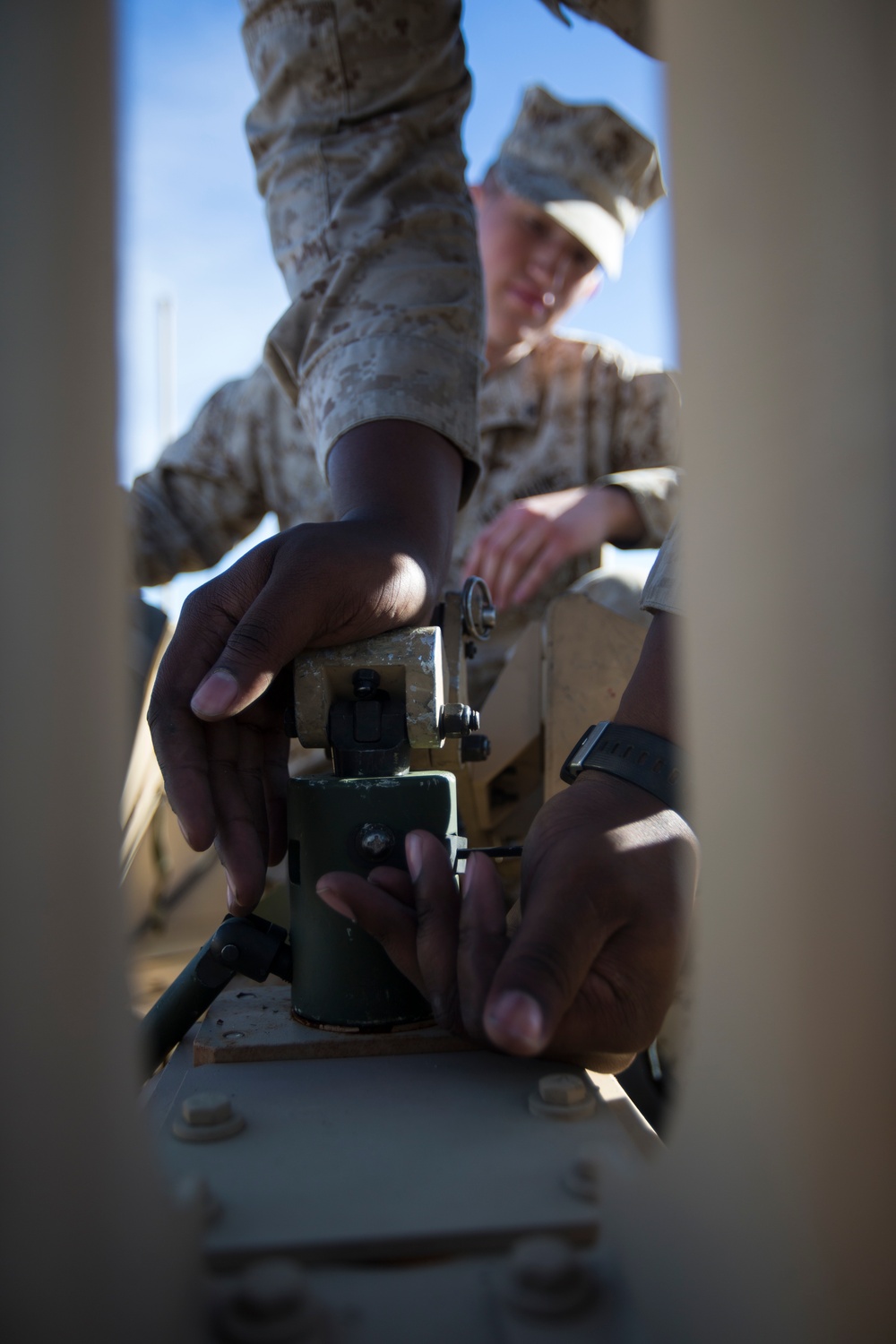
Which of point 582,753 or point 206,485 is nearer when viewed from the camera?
point 582,753

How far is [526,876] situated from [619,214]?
2.43 metres

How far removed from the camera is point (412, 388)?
1.27 meters

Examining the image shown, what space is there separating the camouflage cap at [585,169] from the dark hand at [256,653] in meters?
1.85

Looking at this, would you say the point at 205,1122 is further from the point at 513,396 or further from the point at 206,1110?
the point at 513,396

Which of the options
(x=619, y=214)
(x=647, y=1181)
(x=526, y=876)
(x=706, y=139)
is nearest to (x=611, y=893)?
(x=526, y=876)

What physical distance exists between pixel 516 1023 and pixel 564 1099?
0.15 meters

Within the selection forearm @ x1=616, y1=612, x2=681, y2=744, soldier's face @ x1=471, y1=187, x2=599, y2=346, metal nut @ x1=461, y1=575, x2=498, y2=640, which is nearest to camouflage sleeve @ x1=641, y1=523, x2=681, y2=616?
forearm @ x1=616, y1=612, x2=681, y2=744

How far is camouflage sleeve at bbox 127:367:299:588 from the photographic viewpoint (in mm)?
2676

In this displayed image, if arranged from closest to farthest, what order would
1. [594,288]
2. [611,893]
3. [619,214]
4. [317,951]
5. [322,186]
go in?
[611,893] → [317,951] → [322,186] → [619,214] → [594,288]

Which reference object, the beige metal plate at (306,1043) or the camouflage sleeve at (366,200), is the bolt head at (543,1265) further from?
the camouflage sleeve at (366,200)

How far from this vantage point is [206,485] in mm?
2744

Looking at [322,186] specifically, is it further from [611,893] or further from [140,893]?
[140,893]

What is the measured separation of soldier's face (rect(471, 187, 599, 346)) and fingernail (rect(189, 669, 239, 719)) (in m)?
1.97

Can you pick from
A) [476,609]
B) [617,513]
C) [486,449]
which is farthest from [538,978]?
[486,449]
